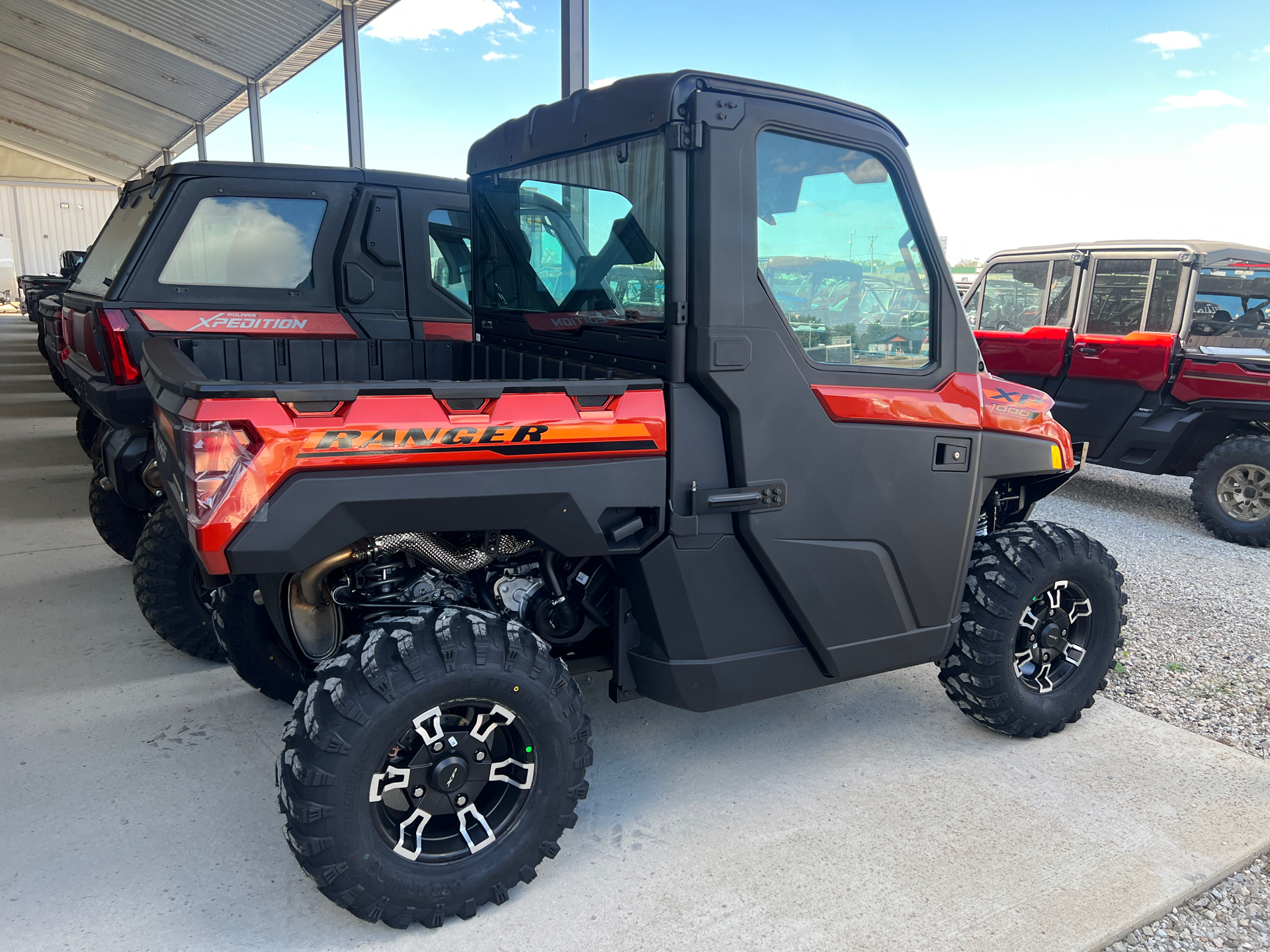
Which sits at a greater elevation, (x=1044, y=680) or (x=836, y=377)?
(x=836, y=377)

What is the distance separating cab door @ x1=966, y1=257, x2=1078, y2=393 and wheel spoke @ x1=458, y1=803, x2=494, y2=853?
5.78m

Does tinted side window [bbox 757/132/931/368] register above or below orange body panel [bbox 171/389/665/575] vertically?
above

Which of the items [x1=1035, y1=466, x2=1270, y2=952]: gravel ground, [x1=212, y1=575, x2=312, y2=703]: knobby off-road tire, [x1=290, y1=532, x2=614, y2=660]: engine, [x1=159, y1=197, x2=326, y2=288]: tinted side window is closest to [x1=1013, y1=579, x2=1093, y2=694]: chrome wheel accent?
[x1=1035, y1=466, x2=1270, y2=952]: gravel ground

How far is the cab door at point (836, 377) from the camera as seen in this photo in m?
2.30

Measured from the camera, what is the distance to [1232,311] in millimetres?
6262

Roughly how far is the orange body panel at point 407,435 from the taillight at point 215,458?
0.01 metres

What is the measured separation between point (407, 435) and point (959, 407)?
1.68 m

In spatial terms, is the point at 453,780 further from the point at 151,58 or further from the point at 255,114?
the point at 151,58

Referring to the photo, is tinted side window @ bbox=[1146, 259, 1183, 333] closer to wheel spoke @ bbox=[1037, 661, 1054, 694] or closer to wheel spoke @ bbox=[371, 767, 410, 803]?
wheel spoke @ bbox=[1037, 661, 1054, 694]

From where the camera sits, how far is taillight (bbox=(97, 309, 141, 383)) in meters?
4.26

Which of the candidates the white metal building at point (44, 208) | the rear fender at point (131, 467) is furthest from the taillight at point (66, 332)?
the white metal building at point (44, 208)

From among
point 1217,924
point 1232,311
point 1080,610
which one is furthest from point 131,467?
point 1232,311

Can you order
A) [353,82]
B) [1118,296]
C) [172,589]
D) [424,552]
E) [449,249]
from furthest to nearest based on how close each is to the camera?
[353,82], [1118,296], [449,249], [172,589], [424,552]

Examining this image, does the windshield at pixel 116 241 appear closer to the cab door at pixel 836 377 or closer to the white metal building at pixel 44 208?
the cab door at pixel 836 377
